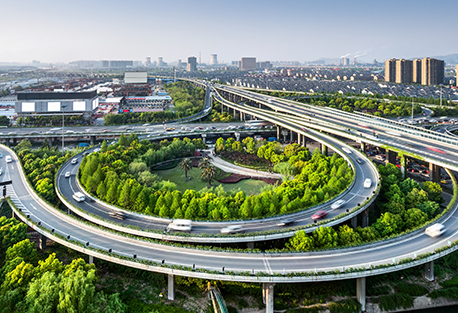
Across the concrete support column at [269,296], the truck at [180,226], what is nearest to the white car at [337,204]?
the concrete support column at [269,296]

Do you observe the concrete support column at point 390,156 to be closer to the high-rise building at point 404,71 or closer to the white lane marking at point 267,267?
the white lane marking at point 267,267

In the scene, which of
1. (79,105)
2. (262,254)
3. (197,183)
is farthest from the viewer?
(79,105)

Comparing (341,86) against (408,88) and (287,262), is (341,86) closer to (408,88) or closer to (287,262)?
(408,88)

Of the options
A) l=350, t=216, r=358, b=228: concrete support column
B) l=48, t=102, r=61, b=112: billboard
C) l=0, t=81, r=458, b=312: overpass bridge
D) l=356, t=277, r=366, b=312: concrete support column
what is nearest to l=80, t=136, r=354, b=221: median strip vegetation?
l=350, t=216, r=358, b=228: concrete support column

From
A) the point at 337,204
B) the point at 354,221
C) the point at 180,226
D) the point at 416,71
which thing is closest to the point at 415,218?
the point at 354,221

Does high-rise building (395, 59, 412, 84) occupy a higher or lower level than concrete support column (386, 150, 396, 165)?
higher

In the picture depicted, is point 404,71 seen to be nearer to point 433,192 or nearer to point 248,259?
point 433,192

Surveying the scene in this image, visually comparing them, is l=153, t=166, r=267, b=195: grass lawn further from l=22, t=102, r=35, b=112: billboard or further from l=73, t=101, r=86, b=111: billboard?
l=22, t=102, r=35, b=112: billboard
